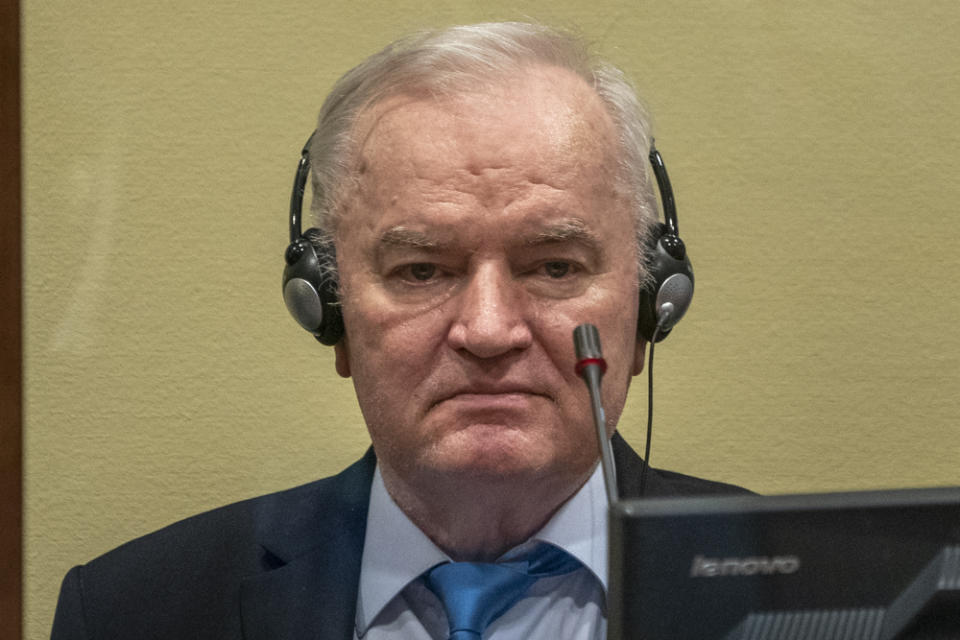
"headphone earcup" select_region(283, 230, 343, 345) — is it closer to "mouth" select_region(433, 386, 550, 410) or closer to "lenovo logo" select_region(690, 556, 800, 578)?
"mouth" select_region(433, 386, 550, 410)

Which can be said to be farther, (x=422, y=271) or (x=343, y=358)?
(x=343, y=358)

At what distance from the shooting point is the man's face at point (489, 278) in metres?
1.12

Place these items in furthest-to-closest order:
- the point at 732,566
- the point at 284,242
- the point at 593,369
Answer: the point at 284,242 < the point at 593,369 < the point at 732,566

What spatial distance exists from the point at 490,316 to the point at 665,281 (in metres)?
0.23

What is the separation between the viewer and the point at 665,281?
4.05ft

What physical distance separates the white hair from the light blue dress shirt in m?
0.30

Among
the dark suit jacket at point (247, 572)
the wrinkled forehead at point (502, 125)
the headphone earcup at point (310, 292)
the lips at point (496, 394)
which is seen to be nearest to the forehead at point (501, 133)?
the wrinkled forehead at point (502, 125)

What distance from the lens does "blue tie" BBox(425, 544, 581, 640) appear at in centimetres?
113

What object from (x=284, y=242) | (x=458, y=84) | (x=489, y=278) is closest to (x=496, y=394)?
(x=489, y=278)

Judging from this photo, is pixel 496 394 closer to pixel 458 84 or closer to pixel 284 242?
pixel 458 84

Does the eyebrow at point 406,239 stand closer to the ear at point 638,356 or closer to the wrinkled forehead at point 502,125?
the wrinkled forehead at point 502,125

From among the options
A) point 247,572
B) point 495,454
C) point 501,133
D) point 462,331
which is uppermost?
point 501,133

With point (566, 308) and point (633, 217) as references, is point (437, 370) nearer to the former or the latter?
point (566, 308)

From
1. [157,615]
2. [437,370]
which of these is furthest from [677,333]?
[157,615]
